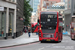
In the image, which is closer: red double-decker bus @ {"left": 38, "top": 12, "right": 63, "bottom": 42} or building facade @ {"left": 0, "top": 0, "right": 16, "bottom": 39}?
red double-decker bus @ {"left": 38, "top": 12, "right": 63, "bottom": 42}

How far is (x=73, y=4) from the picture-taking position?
3036 inches

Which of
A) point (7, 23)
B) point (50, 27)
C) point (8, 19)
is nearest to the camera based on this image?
point (50, 27)

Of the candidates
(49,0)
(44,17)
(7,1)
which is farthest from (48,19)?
(49,0)

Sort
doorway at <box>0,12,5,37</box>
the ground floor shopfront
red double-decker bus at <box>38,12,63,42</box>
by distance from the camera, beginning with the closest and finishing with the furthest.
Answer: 1. red double-decker bus at <box>38,12,63,42</box>
2. doorway at <box>0,12,5,37</box>
3. the ground floor shopfront

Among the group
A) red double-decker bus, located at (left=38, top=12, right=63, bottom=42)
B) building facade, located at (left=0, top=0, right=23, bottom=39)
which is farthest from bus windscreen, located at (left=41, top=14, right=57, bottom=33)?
building facade, located at (left=0, top=0, right=23, bottom=39)

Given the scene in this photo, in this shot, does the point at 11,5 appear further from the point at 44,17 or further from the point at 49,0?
the point at 49,0

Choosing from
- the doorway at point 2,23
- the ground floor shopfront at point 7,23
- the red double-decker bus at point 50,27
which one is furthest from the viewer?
the ground floor shopfront at point 7,23

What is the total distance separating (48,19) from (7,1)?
26.9 ft

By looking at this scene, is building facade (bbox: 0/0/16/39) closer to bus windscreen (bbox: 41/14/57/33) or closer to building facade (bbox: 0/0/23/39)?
building facade (bbox: 0/0/23/39)

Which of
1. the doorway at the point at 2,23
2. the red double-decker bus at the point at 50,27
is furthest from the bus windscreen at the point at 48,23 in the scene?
the doorway at the point at 2,23

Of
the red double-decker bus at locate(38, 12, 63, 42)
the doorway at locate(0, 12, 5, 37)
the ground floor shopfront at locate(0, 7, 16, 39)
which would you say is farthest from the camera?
the ground floor shopfront at locate(0, 7, 16, 39)

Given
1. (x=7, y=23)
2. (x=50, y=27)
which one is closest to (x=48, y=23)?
(x=50, y=27)

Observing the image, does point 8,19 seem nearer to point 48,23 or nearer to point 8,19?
point 8,19

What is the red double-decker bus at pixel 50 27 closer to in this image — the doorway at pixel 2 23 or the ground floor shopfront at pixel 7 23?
the ground floor shopfront at pixel 7 23
